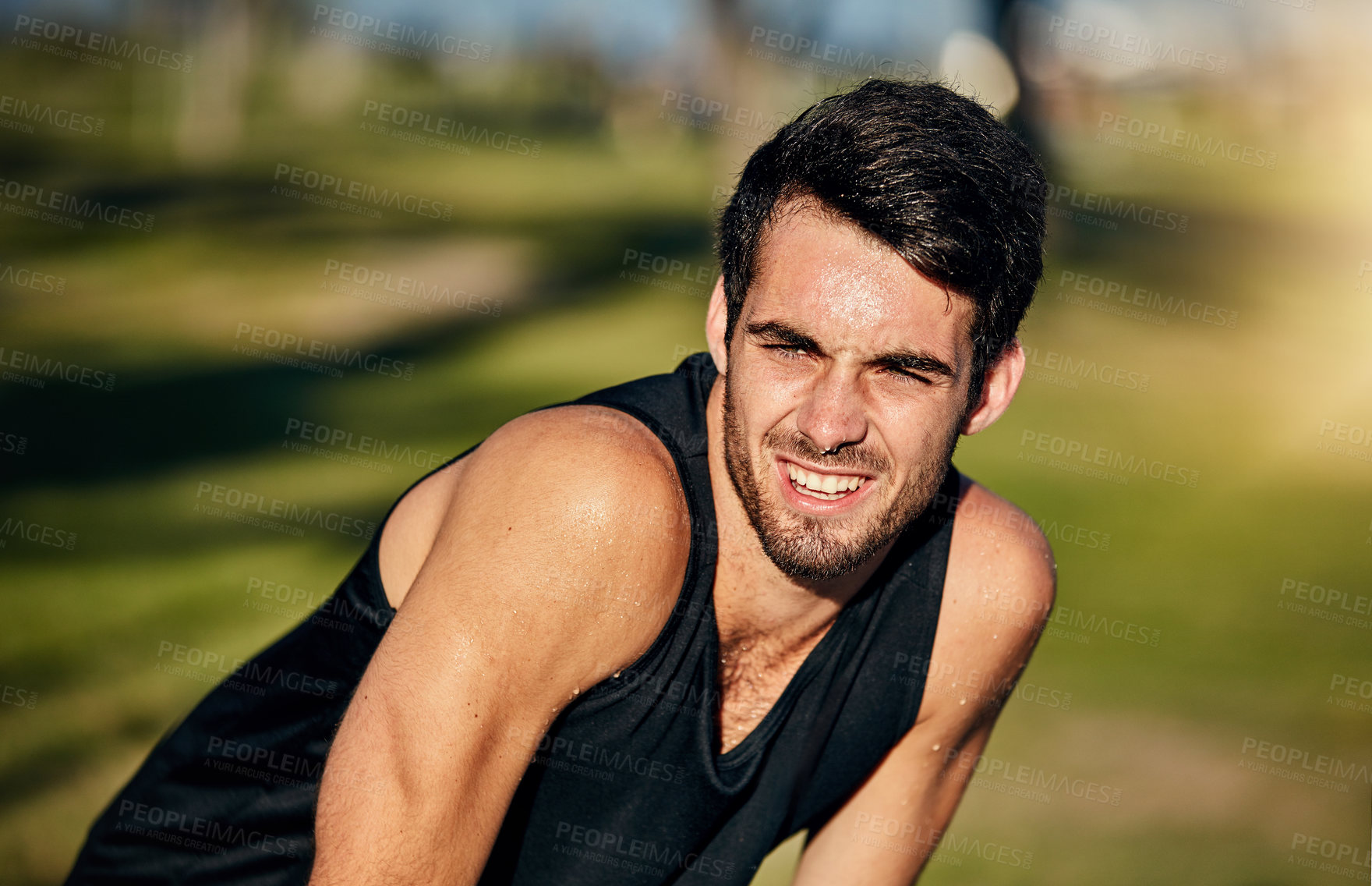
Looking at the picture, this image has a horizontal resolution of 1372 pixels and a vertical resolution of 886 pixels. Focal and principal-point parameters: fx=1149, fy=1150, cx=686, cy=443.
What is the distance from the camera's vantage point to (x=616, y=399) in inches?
102

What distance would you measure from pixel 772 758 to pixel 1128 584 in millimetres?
5113

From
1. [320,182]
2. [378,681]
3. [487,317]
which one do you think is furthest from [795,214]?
[320,182]

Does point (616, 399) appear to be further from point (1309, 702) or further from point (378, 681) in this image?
point (1309, 702)

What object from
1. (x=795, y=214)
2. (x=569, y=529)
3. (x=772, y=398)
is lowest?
(x=569, y=529)

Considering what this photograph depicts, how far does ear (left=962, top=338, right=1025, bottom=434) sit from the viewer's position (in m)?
2.74

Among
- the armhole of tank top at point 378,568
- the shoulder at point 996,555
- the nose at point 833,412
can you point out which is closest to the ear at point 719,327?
the nose at point 833,412

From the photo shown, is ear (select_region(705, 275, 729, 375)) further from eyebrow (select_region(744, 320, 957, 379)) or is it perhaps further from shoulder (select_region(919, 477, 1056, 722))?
shoulder (select_region(919, 477, 1056, 722))

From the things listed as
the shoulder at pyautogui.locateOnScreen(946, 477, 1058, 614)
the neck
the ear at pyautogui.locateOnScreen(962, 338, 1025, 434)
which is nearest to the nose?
the neck

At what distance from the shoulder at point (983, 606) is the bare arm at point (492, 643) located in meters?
0.90

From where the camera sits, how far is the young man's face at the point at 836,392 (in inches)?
92.5

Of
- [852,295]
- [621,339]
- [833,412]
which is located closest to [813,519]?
[833,412]

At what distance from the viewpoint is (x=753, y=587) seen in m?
2.64

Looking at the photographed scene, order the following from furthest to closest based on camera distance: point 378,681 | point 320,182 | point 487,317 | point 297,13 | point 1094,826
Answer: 1. point 297,13
2. point 320,182
3. point 487,317
4. point 1094,826
5. point 378,681

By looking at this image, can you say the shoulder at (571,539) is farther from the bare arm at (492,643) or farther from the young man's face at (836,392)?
the young man's face at (836,392)
